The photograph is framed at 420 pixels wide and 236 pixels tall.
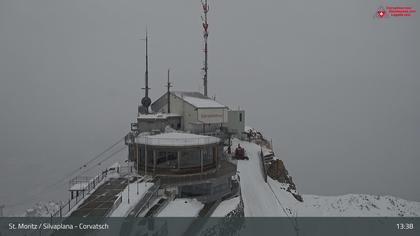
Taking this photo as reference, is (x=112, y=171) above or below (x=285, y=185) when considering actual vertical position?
above

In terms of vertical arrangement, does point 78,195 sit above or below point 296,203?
above

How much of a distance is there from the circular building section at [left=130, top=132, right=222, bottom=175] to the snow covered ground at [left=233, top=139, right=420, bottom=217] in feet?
17.2

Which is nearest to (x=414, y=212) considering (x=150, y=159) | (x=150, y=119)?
(x=150, y=159)

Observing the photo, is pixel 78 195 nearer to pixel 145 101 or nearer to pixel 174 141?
pixel 174 141

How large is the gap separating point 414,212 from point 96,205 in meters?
33.3

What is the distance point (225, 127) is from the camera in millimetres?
42688

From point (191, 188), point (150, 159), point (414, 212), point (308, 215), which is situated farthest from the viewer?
point (414, 212)

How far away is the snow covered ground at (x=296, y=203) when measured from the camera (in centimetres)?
2325

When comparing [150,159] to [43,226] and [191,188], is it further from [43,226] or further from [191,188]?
[43,226]

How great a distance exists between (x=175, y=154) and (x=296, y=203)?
1415 cm

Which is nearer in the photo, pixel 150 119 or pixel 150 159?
pixel 150 159

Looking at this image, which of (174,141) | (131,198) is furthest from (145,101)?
(131,198)

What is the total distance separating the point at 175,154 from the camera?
2311cm

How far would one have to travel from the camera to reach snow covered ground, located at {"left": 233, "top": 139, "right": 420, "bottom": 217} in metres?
23.2
